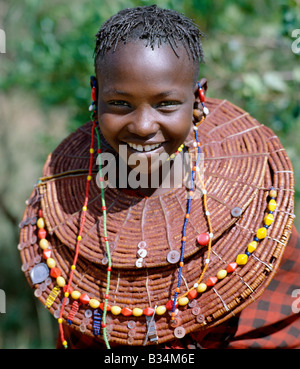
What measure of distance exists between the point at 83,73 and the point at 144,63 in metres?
1.63

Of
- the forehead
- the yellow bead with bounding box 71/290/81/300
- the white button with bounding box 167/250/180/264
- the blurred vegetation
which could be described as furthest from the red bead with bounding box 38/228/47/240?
Result: the blurred vegetation

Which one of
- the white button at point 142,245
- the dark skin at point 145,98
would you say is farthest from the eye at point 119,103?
the white button at point 142,245

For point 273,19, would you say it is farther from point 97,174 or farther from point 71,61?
point 97,174

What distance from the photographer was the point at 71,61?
2713 mm

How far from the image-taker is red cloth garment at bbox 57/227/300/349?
4.56 feet

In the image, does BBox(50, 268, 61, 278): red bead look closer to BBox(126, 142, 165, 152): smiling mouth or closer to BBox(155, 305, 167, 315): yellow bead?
BBox(155, 305, 167, 315): yellow bead

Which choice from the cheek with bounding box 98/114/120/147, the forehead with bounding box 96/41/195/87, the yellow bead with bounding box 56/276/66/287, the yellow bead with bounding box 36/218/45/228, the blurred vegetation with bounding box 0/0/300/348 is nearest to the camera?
the forehead with bounding box 96/41/195/87

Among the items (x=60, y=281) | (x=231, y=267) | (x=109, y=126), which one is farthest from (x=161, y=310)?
(x=109, y=126)

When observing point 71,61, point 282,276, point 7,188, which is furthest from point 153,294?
point 7,188

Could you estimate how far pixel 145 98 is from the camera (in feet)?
4.07

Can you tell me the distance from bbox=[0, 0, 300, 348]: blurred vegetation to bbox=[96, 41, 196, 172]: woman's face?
110 cm

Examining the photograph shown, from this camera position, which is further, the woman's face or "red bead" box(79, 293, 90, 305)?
"red bead" box(79, 293, 90, 305)

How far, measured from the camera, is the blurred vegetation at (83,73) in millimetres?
2537

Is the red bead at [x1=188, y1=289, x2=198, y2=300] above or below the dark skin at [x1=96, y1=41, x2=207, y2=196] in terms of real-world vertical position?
below
